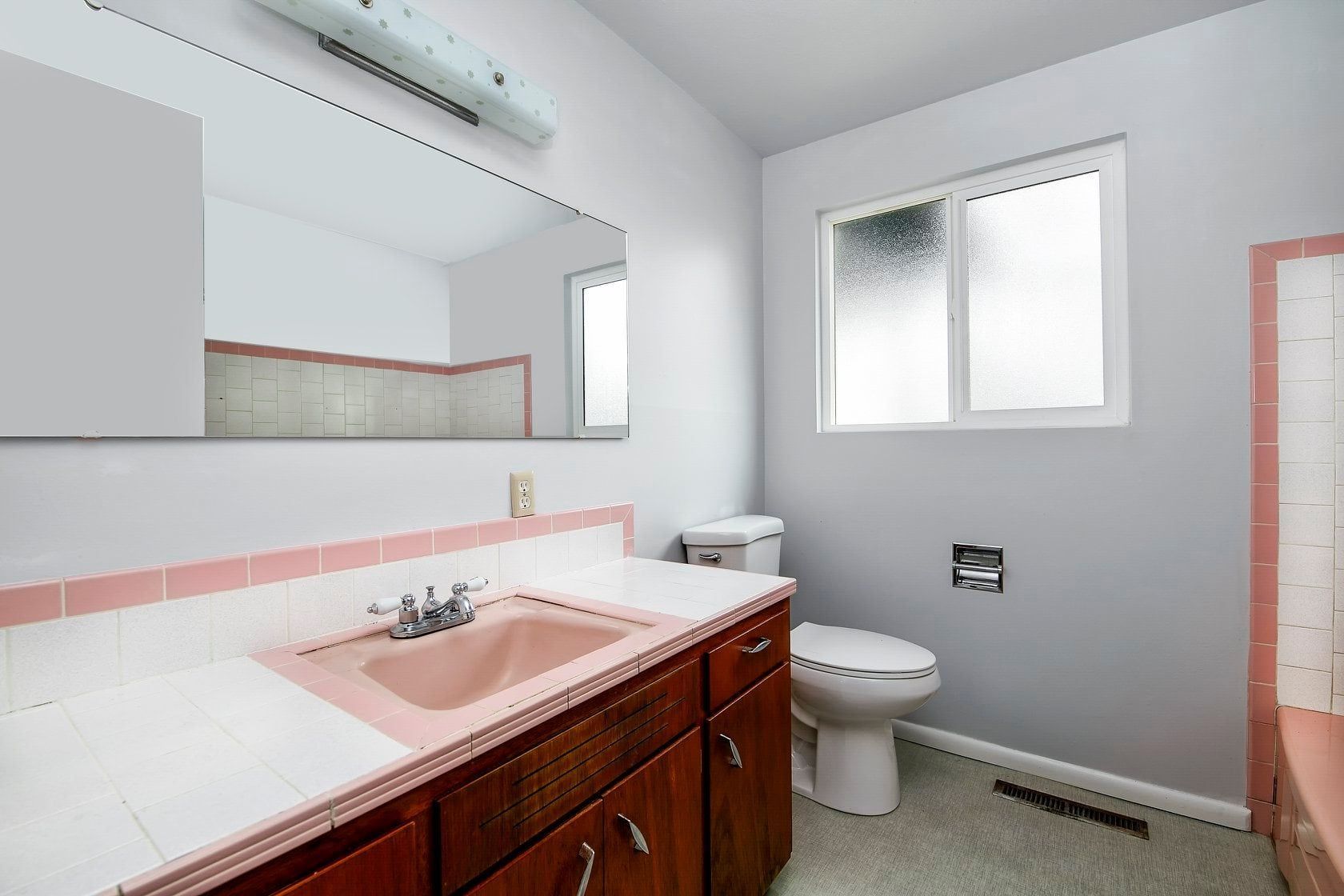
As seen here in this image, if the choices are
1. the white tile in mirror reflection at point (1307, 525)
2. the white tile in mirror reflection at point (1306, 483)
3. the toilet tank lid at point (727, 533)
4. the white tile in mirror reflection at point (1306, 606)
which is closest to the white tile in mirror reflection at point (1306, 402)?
the white tile in mirror reflection at point (1306, 483)

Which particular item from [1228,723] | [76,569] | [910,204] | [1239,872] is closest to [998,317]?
[910,204]

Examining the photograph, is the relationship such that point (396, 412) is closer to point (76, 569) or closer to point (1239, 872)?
point (76, 569)

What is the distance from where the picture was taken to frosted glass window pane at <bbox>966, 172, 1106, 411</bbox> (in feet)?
6.85

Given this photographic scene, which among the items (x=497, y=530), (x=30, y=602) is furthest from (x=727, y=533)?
(x=30, y=602)

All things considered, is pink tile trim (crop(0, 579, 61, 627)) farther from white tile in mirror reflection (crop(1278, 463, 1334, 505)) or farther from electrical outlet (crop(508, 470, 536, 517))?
white tile in mirror reflection (crop(1278, 463, 1334, 505))

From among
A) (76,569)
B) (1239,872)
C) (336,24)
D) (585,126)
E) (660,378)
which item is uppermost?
(585,126)

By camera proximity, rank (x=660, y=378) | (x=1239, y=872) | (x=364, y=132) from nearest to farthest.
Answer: (x=364, y=132), (x=1239, y=872), (x=660, y=378)

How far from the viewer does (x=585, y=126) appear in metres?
1.76

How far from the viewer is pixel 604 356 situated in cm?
181

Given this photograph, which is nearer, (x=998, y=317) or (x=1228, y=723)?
(x=1228, y=723)

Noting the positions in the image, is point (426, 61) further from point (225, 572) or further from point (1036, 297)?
point (1036, 297)

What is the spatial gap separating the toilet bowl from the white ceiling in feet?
6.57

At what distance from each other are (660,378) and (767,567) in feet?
2.75

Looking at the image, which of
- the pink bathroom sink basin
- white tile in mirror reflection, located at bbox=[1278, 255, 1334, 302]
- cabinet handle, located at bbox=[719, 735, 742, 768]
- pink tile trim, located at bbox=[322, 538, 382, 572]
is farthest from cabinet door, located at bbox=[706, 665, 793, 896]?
white tile in mirror reflection, located at bbox=[1278, 255, 1334, 302]
